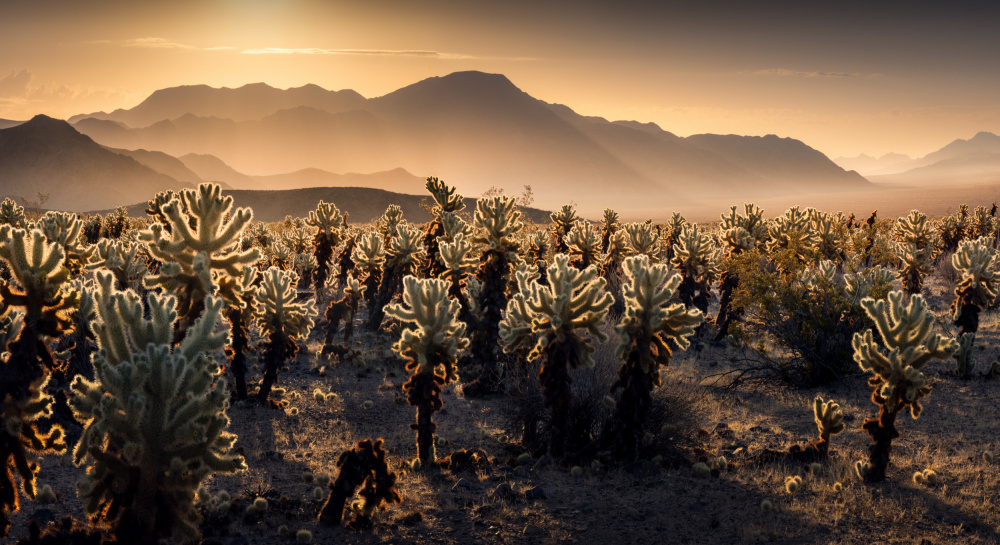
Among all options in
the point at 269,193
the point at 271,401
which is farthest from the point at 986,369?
the point at 269,193

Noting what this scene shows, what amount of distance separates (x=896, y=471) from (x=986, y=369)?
6.61 metres

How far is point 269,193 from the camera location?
3962 inches

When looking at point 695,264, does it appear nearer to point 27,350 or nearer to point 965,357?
point 965,357

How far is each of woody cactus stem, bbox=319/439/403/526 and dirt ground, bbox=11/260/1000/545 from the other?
0.21 m

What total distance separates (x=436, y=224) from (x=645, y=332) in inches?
348

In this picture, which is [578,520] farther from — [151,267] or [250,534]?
[151,267]

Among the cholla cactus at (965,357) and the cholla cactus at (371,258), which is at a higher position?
the cholla cactus at (371,258)

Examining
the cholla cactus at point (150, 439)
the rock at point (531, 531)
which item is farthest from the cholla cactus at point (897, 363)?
the cholla cactus at point (150, 439)

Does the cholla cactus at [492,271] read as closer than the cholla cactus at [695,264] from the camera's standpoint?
Yes

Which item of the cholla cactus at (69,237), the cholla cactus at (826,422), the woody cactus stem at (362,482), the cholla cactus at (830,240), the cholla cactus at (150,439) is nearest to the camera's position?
the cholla cactus at (150,439)

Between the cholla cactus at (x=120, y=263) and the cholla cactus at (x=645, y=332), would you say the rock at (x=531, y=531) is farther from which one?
the cholla cactus at (x=120, y=263)

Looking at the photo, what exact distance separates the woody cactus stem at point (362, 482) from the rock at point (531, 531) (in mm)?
1510

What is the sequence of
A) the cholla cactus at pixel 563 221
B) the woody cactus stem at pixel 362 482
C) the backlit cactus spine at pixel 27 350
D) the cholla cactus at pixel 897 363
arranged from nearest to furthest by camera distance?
the backlit cactus spine at pixel 27 350 → the woody cactus stem at pixel 362 482 → the cholla cactus at pixel 897 363 → the cholla cactus at pixel 563 221

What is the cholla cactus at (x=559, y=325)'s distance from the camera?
877 cm
